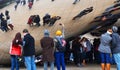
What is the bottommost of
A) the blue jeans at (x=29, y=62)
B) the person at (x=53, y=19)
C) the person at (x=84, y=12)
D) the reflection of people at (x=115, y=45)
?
the blue jeans at (x=29, y=62)

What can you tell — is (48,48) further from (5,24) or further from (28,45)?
(5,24)

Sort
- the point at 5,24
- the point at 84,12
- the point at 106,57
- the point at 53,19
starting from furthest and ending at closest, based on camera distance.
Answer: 1. the point at 5,24
2. the point at 53,19
3. the point at 84,12
4. the point at 106,57

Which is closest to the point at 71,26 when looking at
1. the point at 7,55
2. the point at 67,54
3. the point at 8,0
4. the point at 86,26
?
the point at 86,26

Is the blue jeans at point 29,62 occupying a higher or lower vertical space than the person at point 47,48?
lower

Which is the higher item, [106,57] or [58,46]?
[58,46]

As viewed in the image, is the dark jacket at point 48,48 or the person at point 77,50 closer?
the dark jacket at point 48,48

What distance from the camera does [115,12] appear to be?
18406mm

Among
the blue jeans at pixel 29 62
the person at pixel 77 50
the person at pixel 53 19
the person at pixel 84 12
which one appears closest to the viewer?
the blue jeans at pixel 29 62

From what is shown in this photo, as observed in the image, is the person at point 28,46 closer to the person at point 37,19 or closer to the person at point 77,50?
the person at point 37,19

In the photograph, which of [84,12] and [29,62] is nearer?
[29,62]

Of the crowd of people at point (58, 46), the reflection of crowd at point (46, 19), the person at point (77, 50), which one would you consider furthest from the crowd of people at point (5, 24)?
the person at point (77, 50)

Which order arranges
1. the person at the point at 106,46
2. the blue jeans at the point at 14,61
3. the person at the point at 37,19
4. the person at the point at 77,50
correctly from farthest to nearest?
the person at the point at 37,19 → the person at the point at 77,50 → the blue jeans at the point at 14,61 → the person at the point at 106,46

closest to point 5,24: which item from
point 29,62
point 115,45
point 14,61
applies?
point 14,61

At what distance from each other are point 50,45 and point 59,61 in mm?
1190
